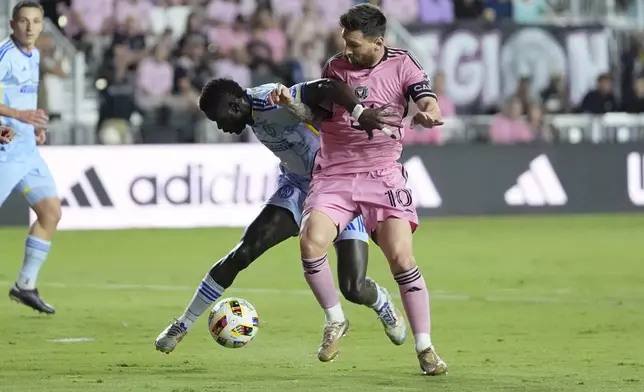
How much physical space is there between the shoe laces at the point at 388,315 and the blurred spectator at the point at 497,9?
55.1 ft

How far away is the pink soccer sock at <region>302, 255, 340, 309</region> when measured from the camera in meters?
8.68

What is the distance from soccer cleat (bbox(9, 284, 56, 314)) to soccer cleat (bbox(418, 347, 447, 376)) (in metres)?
4.23

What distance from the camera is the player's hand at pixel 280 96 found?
8.37 metres

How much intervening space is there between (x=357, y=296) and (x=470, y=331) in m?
2.08

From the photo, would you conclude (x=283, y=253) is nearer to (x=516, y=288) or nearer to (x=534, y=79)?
(x=516, y=288)

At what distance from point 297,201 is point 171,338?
114 centimetres

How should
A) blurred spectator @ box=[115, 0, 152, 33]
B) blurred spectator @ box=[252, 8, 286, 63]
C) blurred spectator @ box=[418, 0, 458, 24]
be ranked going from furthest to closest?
blurred spectator @ box=[418, 0, 458, 24] → blurred spectator @ box=[252, 8, 286, 63] → blurred spectator @ box=[115, 0, 152, 33]

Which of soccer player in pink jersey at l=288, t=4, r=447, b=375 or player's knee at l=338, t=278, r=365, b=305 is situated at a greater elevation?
soccer player in pink jersey at l=288, t=4, r=447, b=375

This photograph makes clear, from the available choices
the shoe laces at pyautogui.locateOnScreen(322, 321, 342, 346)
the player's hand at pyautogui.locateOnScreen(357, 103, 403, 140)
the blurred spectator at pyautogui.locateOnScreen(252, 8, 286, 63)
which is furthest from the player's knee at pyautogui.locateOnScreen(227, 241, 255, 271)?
the blurred spectator at pyautogui.locateOnScreen(252, 8, 286, 63)

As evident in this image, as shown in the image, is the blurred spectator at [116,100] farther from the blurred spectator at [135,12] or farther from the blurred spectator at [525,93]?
the blurred spectator at [525,93]

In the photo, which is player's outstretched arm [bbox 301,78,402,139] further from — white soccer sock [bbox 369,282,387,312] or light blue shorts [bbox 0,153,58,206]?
light blue shorts [bbox 0,153,58,206]

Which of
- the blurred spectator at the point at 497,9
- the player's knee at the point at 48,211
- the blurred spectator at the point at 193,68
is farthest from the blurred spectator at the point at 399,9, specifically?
the player's knee at the point at 48,211

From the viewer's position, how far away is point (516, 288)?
13633 millimetres

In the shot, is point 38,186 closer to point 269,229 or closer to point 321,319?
point 321,319
